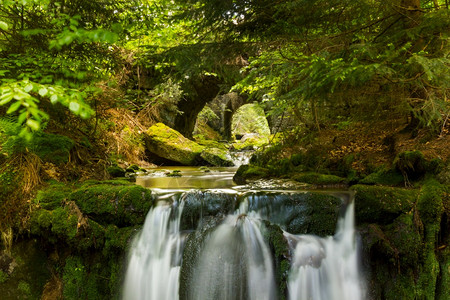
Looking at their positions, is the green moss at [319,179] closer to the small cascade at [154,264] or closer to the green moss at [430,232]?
the green moss at [430,232]

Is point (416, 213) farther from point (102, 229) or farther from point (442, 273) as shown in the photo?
point (102, 229)

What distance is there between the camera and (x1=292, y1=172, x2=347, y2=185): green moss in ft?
18.9

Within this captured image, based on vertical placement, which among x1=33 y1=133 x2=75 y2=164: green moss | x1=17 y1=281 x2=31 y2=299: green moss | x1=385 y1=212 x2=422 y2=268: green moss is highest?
x1=33 y1=133 x2=75 y2=164: green moss

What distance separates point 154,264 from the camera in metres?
4.25

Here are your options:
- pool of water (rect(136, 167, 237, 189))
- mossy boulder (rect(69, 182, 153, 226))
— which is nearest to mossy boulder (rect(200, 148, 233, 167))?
pool of water (rect(136, 167, 237, 189))

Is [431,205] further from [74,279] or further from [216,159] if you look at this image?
[216,159]

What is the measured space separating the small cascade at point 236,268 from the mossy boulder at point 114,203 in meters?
1.29

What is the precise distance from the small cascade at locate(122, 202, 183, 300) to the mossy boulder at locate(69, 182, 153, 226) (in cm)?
30

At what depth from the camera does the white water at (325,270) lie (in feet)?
12.4

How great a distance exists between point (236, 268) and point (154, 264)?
1315 mm

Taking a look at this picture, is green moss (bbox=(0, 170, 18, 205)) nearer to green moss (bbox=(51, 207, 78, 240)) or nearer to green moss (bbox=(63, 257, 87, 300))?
green moss (bbox=(51, 207, 78, 240))

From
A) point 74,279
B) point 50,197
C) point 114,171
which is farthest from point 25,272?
point 114,171

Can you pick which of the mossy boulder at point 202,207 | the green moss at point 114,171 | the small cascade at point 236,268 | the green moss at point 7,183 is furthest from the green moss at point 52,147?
the small cascade at point 236,268

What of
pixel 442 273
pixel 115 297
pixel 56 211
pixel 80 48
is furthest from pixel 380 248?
pixel 80 48
